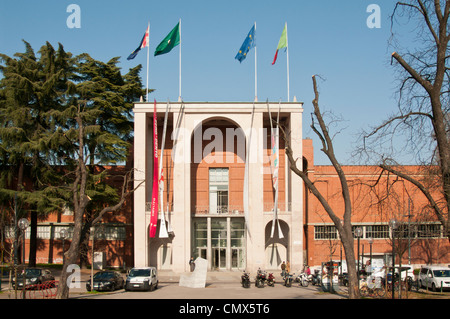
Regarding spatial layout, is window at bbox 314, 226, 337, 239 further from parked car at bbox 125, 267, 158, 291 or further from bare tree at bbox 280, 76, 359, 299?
bare tree at bbox 280, 76, 359, 299

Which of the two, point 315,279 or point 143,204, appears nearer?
point 315,279

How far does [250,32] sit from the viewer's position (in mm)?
41969

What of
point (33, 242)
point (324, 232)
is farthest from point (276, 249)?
point (33, 242)

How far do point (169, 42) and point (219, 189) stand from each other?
14566mm

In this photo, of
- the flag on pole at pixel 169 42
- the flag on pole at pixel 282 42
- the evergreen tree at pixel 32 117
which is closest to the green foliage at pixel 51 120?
the evergreen tree at pixel 32 117

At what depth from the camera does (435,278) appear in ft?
104

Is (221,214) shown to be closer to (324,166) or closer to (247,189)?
(247,189)

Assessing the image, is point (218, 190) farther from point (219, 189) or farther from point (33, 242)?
point (33, 242)

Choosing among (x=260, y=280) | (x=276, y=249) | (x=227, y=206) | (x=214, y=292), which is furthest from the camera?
(x=227, y=206)

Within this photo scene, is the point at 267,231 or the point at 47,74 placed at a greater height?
the point at 47,74

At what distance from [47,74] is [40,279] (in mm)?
18433

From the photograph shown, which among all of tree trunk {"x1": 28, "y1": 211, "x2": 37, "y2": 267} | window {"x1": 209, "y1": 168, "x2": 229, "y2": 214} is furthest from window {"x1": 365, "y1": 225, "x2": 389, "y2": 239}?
tree trunk {"x1": 28, "y1": 211, "x2": 37, "y2": 267}

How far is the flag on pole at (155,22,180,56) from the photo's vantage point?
132 feet
